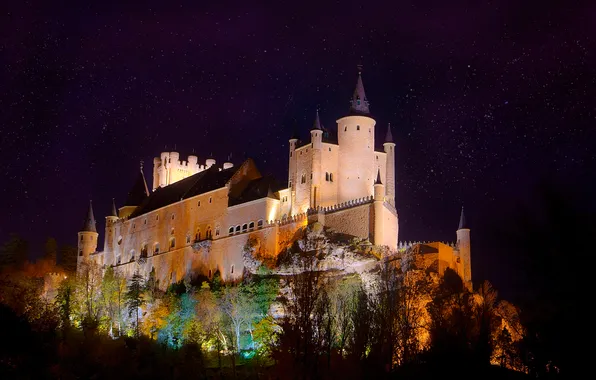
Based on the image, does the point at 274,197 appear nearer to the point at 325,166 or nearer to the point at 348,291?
the point at 325,166

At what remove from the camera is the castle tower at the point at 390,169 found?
3246 inches

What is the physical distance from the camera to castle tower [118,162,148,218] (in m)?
106

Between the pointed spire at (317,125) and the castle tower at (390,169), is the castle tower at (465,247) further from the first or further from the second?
the pointed spire at (317,125)

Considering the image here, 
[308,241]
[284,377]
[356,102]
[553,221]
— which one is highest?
[356,102]

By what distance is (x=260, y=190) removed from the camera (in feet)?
282

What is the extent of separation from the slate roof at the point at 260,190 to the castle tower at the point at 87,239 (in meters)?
26.0

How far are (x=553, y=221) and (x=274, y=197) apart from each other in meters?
55.8

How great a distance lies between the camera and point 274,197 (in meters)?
83.8

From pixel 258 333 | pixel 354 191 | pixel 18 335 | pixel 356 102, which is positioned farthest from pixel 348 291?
pixel 18 335

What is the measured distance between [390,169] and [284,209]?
987cm

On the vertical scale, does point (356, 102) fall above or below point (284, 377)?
above

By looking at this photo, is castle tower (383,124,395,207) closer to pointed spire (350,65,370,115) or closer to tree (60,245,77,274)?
pointed spire (350,65,370,115)

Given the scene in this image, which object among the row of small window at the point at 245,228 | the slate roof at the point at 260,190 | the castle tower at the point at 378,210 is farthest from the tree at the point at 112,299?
the castle tower at the point at 378,210

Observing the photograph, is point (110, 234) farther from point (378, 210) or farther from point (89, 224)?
point (378, 210)
